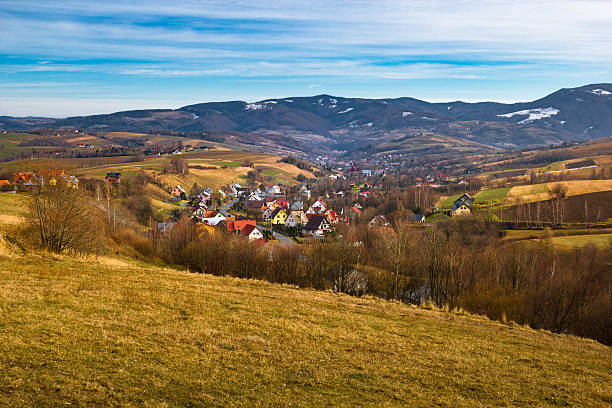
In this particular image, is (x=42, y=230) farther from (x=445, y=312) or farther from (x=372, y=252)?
(x=372, y=252)

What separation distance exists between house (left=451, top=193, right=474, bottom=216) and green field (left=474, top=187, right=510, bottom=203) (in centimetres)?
255

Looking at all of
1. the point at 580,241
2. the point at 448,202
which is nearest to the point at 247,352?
the point at 580,241

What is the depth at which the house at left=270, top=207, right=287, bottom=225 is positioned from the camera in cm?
9706

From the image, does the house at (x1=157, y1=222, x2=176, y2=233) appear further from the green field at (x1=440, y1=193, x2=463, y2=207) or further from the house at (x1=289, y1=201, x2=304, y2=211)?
the green field at (x1=440, y1=193, x2=463, y2=207)

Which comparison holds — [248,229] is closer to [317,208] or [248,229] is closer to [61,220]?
[317,208]

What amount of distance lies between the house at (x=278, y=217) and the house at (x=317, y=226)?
12.2 meters

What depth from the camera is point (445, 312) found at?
22734 mm

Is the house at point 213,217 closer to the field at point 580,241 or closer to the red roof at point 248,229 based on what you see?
the red roof at point 248,229

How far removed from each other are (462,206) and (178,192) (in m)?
75.8

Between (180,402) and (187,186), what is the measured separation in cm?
12356

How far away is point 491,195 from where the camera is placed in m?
104

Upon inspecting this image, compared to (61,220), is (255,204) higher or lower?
lower

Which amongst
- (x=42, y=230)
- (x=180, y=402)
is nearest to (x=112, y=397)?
(x=180, y=402)

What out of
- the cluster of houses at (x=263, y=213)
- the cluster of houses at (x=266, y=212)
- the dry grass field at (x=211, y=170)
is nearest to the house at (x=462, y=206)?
the cluster of houses at (x=266, y=212)
